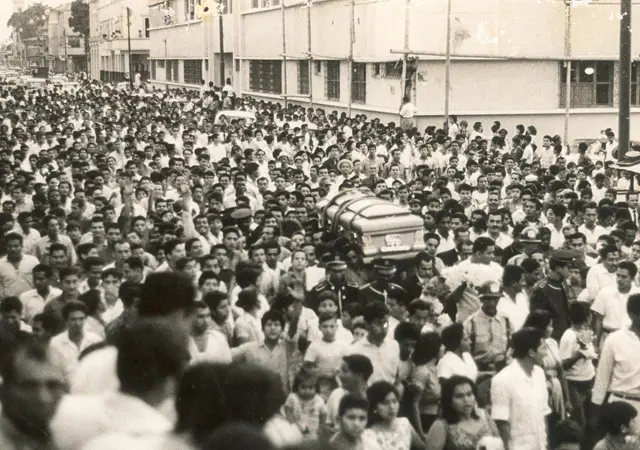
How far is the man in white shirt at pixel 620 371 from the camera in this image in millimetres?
7293

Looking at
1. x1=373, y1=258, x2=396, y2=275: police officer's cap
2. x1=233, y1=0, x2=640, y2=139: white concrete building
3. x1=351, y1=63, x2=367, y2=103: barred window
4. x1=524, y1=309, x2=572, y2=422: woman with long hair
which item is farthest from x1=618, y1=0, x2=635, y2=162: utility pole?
x1=351, y1=63, x2=367, y2=103: barred window

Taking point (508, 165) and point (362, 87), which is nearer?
point (508, 165)

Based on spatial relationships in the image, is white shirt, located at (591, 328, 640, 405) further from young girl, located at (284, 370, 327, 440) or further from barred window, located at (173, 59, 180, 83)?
barred window, located at (173, 59, 180, 83)

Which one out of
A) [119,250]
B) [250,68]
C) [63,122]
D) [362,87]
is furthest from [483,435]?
[250,68]

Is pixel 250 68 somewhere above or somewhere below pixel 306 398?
above

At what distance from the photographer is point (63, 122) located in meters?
27.1

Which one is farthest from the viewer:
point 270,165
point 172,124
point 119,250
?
point 172,124

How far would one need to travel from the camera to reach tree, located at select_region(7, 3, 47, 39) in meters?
135

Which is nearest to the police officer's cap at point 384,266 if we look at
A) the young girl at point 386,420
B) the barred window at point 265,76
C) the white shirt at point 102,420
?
the young girl at point 386,420

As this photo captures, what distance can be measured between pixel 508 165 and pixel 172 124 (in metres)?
11.1

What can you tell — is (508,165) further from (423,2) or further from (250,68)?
(250,68)

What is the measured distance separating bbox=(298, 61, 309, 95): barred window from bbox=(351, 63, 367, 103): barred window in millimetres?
5192

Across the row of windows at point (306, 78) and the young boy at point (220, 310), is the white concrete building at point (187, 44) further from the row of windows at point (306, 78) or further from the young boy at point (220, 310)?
the young boy at point (220, 310)

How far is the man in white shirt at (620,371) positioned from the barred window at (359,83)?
80.5 feet
